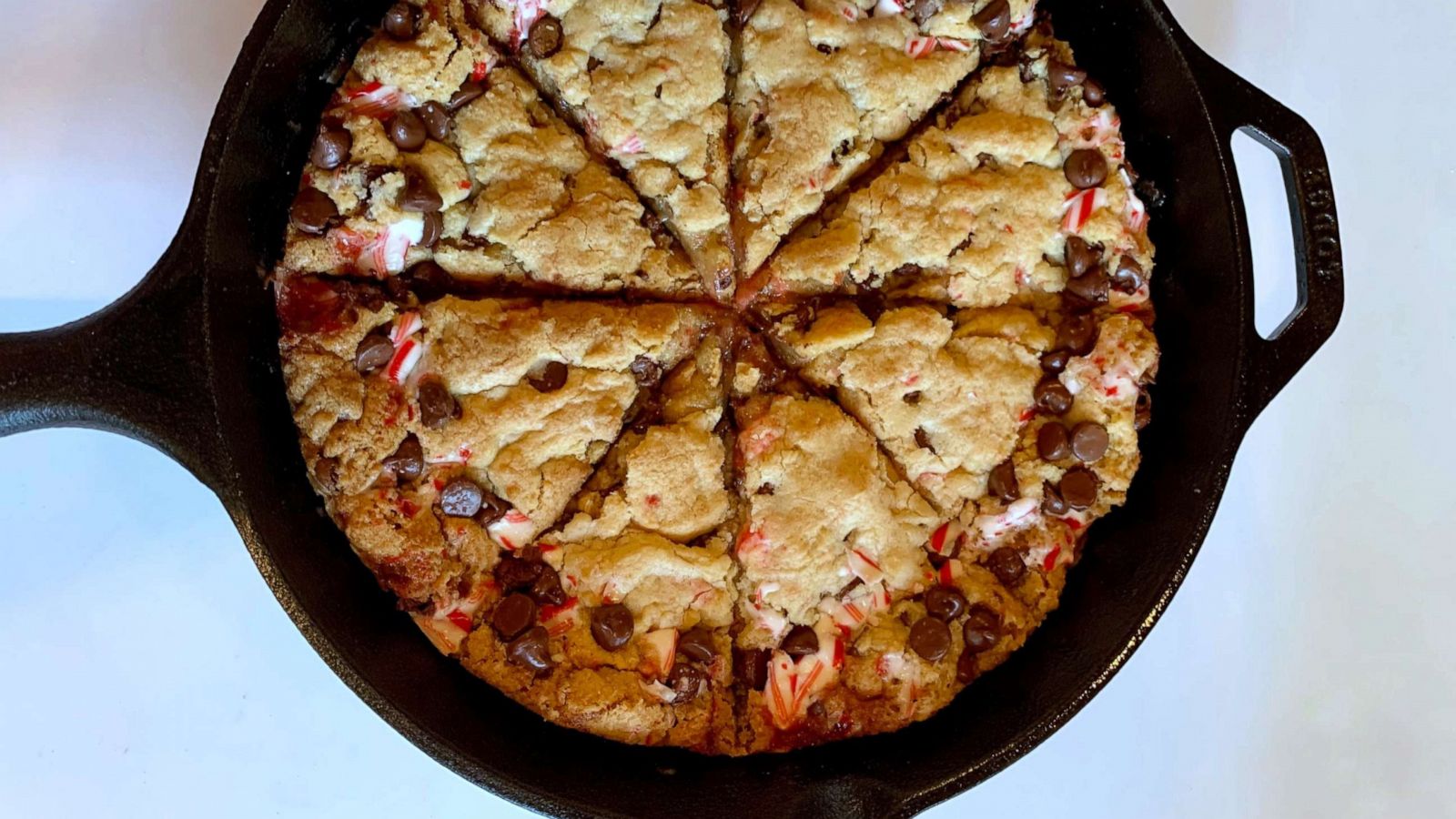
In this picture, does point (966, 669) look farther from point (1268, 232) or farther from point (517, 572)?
→ point (1268, 232)

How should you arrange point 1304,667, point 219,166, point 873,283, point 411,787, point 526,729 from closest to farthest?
1. point 219,166
2. point 526,729
3. point 873,283
4. point 411,787
5. point 1304,667

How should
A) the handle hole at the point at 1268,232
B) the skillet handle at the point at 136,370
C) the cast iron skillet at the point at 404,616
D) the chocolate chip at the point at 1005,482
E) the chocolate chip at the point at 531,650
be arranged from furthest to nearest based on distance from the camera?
the handle hole at the point at 1268,232
the chocolate chip at the point at 1005,482
the chocolate chip at the point at 531,650
the cast iron skillet at the point at 404,616
the skillet handle at the point at 136,370

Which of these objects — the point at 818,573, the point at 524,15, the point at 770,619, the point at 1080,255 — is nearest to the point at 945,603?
the point at 818,573

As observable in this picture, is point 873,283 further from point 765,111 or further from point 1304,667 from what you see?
point 1304,667

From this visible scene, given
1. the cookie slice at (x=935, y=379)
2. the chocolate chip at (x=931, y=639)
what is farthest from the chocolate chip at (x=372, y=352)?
the chocolate chip at (x=931, y=639)

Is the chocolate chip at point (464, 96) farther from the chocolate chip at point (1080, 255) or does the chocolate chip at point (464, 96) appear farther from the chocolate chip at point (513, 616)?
the chocolate chip at point (1080, 255)

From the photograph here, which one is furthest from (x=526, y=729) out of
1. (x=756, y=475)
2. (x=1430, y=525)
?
(x=1430, y=525)
